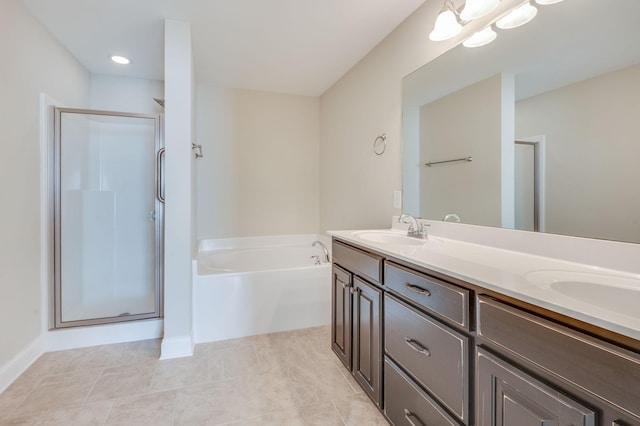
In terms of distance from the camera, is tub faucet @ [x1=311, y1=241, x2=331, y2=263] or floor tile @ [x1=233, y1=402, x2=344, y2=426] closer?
floor tile @ [x1=233, y1=402, x2=344, y2=426]

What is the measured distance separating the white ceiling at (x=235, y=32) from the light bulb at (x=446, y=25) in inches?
13.2

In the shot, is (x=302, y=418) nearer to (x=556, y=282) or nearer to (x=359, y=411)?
(x=359, y=411)

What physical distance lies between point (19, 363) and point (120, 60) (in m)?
2.49

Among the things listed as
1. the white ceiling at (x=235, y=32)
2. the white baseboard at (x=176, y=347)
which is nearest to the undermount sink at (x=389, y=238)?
the white ceiling at (x=235, y=32)

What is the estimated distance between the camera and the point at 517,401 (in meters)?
0.80

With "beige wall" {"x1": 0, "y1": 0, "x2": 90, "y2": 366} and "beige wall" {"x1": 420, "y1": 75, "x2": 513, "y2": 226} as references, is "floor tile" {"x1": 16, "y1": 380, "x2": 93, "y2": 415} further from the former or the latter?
"beige wall" {"x1": 420, "y1": 75, "x2": 513, "y2": 226}

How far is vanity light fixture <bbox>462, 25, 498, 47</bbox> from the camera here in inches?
60.0

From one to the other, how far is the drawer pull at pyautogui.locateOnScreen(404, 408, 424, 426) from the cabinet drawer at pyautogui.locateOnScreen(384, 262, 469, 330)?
0.48 meters

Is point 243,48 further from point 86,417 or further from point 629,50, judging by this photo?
point 86,417

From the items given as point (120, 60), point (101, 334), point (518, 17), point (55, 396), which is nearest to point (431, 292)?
point (518, 17)

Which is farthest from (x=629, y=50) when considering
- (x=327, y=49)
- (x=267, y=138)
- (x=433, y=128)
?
(x=267, y=138)

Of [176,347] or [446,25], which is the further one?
[176,347]

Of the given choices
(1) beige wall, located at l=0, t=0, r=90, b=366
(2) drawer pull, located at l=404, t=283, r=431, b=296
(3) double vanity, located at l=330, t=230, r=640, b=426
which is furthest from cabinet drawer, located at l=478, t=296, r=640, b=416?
(1) beige wall, located at l=0, t=0, r=90, b=366

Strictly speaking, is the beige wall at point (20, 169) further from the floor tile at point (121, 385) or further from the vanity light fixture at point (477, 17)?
the vanity light fixture at point (477, 17)
